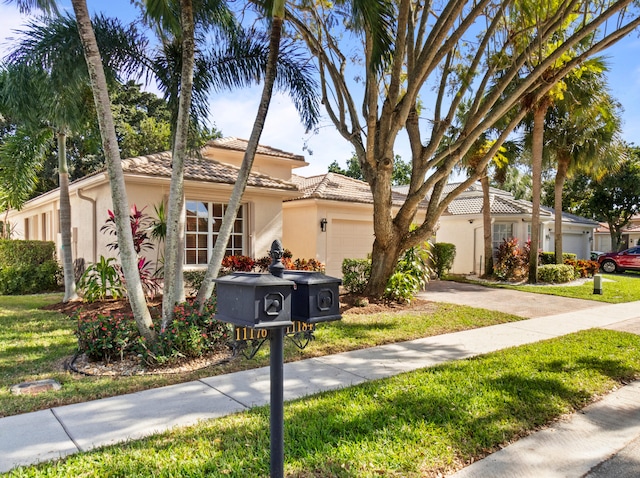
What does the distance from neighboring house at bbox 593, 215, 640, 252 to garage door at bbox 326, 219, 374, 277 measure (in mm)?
26676

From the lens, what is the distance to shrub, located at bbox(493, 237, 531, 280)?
58.1ft

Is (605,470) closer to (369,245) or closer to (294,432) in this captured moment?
(294,432)

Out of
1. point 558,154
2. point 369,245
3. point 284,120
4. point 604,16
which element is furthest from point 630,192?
point 284,120

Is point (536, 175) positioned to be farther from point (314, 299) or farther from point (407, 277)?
point (314, 299)

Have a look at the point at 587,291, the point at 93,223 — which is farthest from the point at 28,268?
the point at 587,291

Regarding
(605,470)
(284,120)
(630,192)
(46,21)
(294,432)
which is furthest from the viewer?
(630,192)

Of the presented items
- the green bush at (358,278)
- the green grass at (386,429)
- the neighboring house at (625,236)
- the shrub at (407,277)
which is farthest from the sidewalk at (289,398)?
the neighboring house at (625,236)

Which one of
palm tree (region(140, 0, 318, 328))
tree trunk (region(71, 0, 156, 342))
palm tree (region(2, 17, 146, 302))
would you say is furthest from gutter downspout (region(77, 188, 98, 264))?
tree trunk (region(71, 0, 156, 342))

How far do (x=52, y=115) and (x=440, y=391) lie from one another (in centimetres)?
896

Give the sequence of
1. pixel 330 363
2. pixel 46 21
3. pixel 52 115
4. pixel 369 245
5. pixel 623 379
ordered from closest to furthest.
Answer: pixel 623 379, pixel 330 363, pixel 46 21, pixel 52 115, pixel 369 245

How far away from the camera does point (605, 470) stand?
11.0ft

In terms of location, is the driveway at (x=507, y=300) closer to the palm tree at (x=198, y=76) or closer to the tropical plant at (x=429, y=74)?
the tropical plant at (x=429, y=74)

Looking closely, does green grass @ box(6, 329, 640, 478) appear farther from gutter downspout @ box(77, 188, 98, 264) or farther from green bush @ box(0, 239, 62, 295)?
green bush @ box(0, 239, 62, 295)

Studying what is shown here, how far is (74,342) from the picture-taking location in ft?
22.6
